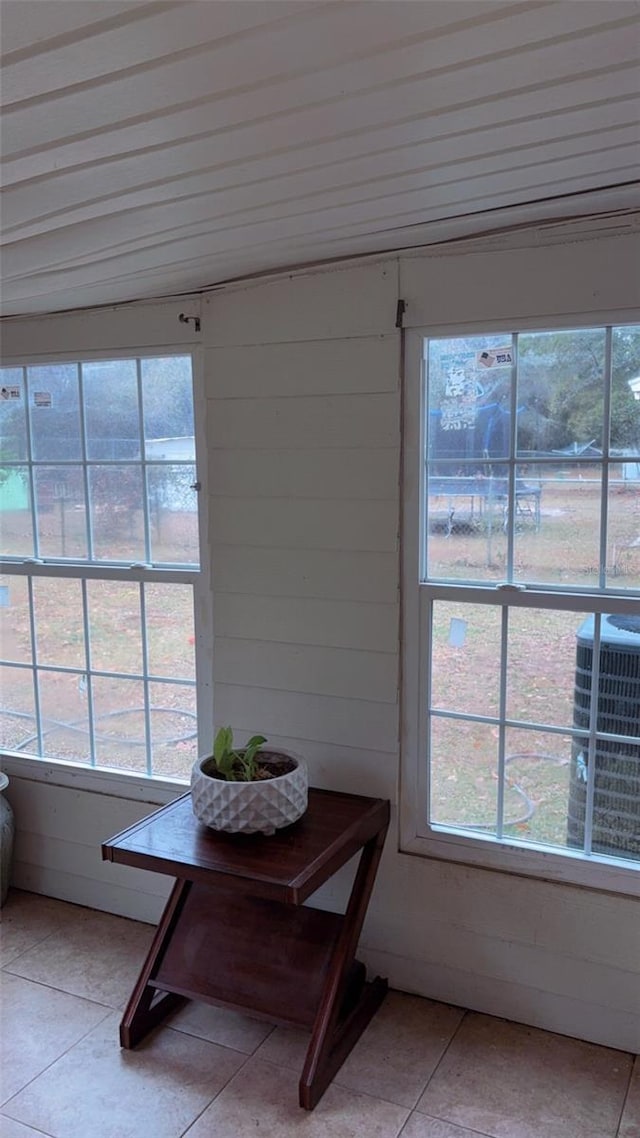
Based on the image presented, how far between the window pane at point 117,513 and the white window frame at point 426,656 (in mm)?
937

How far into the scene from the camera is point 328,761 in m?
2.35

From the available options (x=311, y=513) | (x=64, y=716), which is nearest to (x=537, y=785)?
(x=311, y=513)

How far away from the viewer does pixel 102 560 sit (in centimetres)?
268

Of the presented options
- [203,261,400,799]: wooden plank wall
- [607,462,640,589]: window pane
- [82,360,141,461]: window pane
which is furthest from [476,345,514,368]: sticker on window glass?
[82,360,141,461]: window pane

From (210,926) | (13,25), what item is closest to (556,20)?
(13,25)

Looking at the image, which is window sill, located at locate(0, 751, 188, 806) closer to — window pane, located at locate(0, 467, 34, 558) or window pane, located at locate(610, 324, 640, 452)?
window pane, located at locate(0, 467, 34, 558)

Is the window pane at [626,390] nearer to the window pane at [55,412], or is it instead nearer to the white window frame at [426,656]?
the white window frame at [426,656]

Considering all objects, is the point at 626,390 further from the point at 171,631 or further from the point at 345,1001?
the point at 345,1001

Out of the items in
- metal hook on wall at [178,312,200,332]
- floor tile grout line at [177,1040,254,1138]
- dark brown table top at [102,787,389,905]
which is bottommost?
floor tile grout line at [177,1040,254,1138]

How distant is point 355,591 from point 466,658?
0.36 meters

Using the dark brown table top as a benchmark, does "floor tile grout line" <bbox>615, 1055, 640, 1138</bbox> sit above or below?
below

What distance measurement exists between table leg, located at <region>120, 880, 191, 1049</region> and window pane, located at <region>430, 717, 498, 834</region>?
2.57ft

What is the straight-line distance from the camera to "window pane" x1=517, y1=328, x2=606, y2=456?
1957mm

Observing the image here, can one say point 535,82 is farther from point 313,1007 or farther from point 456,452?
point 313,1007
